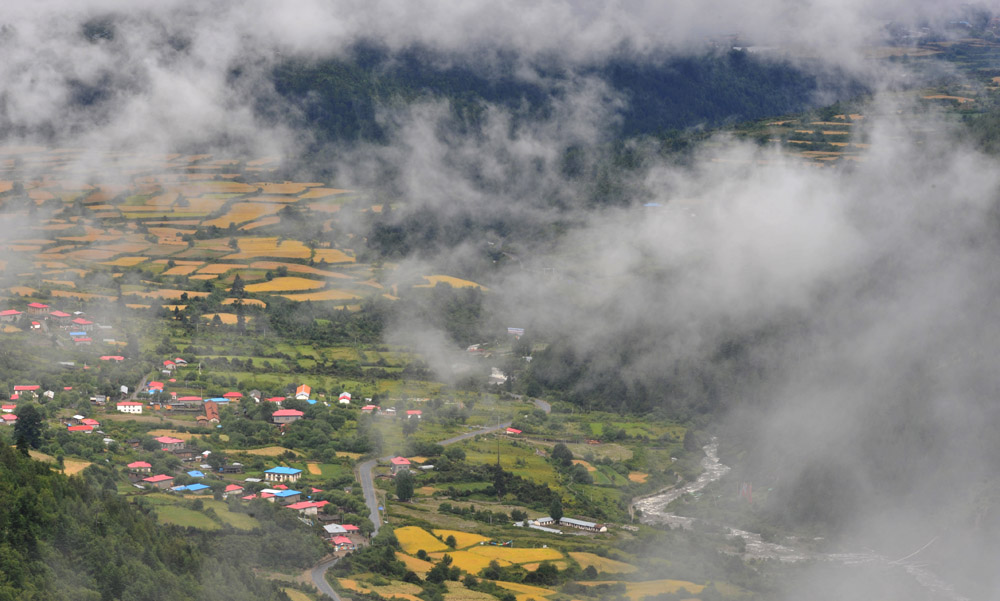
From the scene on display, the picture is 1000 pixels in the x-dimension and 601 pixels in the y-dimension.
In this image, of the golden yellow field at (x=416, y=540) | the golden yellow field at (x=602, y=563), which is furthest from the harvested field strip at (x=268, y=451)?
the golden yellow field at (x=602, y=563)

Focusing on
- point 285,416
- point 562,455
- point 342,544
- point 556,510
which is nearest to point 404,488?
point 556,510

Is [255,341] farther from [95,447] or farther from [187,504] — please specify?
[187,504]

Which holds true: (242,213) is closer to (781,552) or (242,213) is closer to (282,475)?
(282,475)

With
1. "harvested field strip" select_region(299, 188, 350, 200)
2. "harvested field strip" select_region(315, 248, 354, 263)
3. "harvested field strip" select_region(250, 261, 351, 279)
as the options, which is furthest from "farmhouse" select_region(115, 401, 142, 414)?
"harvested field strip" select_region(299, 188, 350, 200)

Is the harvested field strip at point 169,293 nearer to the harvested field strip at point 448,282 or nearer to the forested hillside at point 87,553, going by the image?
the harvested field strip at point 448,282

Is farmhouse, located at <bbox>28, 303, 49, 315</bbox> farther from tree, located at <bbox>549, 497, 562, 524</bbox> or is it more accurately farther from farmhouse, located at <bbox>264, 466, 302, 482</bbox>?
tree, located at <bbox>549, 497, 562, 524</bbox>

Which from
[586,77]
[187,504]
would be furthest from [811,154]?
[187,504]

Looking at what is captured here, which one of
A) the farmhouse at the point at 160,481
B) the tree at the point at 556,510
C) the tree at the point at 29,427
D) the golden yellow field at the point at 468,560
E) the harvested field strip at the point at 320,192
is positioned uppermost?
the tree at the point at 29,427
